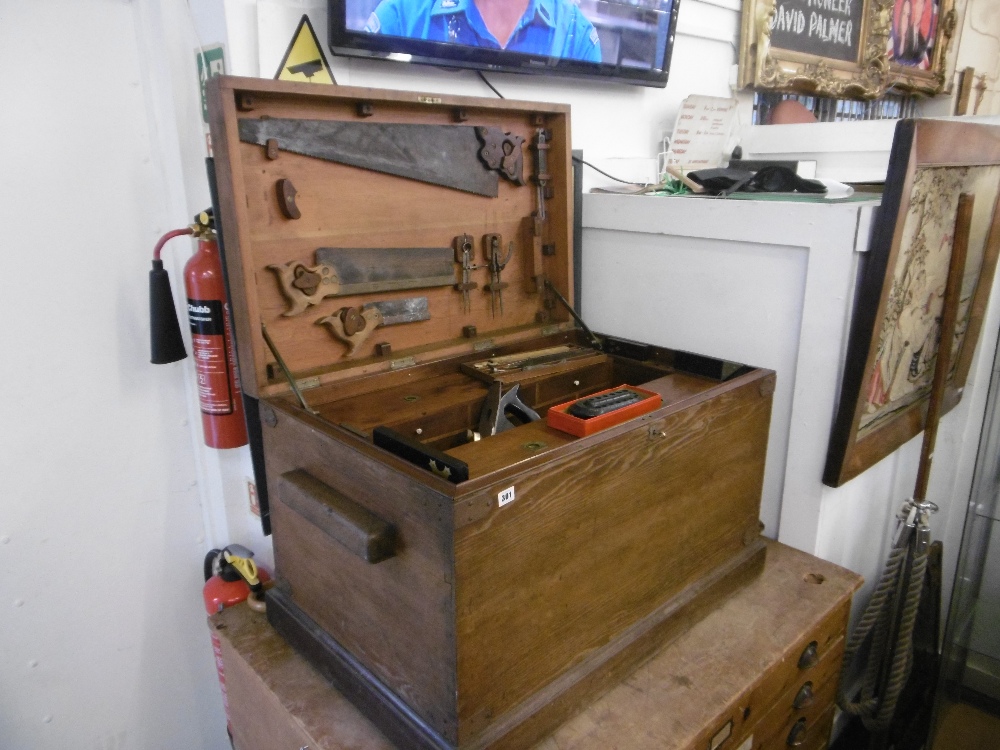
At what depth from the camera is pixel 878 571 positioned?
1.68 meters

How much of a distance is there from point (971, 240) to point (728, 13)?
3.18 feet

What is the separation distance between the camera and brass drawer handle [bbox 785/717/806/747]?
1229 mm

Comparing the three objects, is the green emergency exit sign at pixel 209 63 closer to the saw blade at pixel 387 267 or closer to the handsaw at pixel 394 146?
Answer: the handsaw at pixel 394 146

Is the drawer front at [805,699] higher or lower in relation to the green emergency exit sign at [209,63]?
lower

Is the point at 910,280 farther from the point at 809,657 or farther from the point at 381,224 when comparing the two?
the point at 381,224

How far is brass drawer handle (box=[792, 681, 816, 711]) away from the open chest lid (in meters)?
0.77

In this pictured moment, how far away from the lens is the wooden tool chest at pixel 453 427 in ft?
2.69

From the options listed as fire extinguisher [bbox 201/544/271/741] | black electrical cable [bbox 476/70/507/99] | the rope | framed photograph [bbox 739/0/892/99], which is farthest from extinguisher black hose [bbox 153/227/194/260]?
framed photograph [bbox 739/0/892/99]

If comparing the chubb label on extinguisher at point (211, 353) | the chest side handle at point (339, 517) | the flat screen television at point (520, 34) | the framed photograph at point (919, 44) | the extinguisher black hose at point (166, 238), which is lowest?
the chest side handle at point (339, 517)

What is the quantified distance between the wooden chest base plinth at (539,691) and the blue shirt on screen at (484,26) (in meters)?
0.99

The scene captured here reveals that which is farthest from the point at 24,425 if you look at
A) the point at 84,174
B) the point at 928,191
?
the point at 928,191

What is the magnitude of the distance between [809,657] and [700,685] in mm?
266

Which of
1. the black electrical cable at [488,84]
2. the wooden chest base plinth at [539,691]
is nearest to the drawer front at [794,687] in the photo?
the wooden chest base plinth at [539,691]

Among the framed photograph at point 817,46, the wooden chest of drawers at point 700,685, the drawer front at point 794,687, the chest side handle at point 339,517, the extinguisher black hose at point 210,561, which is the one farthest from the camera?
the framed photograph at point 817,46
